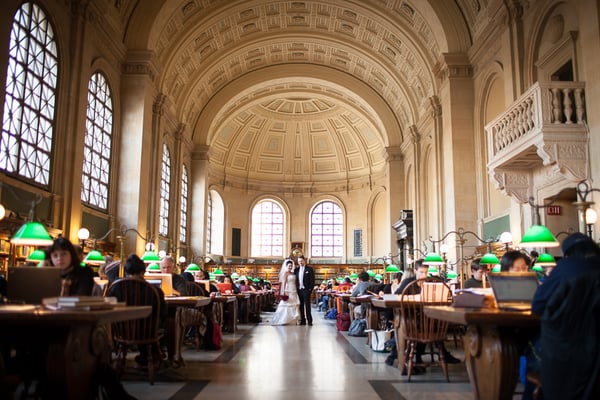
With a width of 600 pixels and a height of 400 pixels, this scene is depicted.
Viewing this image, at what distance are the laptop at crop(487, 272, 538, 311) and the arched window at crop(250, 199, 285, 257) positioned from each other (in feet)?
90.5

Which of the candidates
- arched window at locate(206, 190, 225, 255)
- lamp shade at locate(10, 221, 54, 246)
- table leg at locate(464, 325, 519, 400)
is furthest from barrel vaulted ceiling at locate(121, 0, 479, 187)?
table leg at locate(464, 325, 519, 400)

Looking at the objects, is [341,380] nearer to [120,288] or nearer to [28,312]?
[120,288]

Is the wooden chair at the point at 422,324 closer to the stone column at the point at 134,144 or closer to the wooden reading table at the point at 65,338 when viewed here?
the wooden reading table at the point at 65,338

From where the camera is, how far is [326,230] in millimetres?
31797

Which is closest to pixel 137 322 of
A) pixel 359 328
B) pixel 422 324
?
pixel 422 324

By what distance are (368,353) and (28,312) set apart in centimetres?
571

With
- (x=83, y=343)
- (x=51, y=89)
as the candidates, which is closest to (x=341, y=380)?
(x=83, y=343)

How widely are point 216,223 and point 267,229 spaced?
3.32m

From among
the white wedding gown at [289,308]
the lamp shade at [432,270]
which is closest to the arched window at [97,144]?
the white wedding gown at [289,308]

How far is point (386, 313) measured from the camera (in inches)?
335

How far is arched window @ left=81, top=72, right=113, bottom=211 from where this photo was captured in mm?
13641

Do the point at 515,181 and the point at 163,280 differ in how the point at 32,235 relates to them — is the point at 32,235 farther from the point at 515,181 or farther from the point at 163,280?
the point at 515,181

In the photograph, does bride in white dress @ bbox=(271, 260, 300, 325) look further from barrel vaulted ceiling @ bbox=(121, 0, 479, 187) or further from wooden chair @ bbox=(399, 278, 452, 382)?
barrel vaulted ceiling @ bbox=(121, 0, 479, 187)

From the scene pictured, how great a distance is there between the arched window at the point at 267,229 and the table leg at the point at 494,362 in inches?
1092
